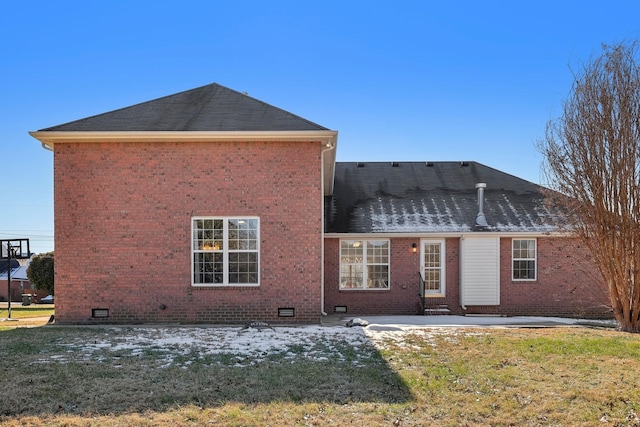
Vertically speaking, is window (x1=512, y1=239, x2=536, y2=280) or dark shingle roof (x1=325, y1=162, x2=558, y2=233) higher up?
dark shingle roof (x1=325, y1=162, x2=558, y2=233)

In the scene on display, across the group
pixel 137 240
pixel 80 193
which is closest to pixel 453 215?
pixel 137 240

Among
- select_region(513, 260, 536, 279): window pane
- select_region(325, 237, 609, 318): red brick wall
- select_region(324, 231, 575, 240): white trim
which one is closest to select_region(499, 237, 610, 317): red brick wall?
select_region(325, 237, 609, 318): red brick wall

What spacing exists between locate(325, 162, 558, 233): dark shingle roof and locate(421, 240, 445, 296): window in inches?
23.2

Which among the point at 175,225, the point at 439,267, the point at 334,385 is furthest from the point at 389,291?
the point at 334,385

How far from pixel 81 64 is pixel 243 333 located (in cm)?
1025

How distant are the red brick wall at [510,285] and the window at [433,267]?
199mm

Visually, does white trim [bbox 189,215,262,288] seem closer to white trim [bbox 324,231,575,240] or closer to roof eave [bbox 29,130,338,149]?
roof eave [bbox 29,130,338,149]

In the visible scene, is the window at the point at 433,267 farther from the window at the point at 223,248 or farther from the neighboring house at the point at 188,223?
the window at the point at 223,248

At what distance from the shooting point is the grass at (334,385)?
5.06 meters

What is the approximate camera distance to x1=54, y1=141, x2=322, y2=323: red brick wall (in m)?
11.7

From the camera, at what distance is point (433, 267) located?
619 inches

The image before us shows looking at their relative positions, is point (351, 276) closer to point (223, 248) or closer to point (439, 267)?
point (439, 267)

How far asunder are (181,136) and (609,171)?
10403 mm

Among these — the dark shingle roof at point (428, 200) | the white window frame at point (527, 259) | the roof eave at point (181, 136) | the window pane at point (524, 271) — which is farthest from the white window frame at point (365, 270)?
the roof eave at point (181, 136)
